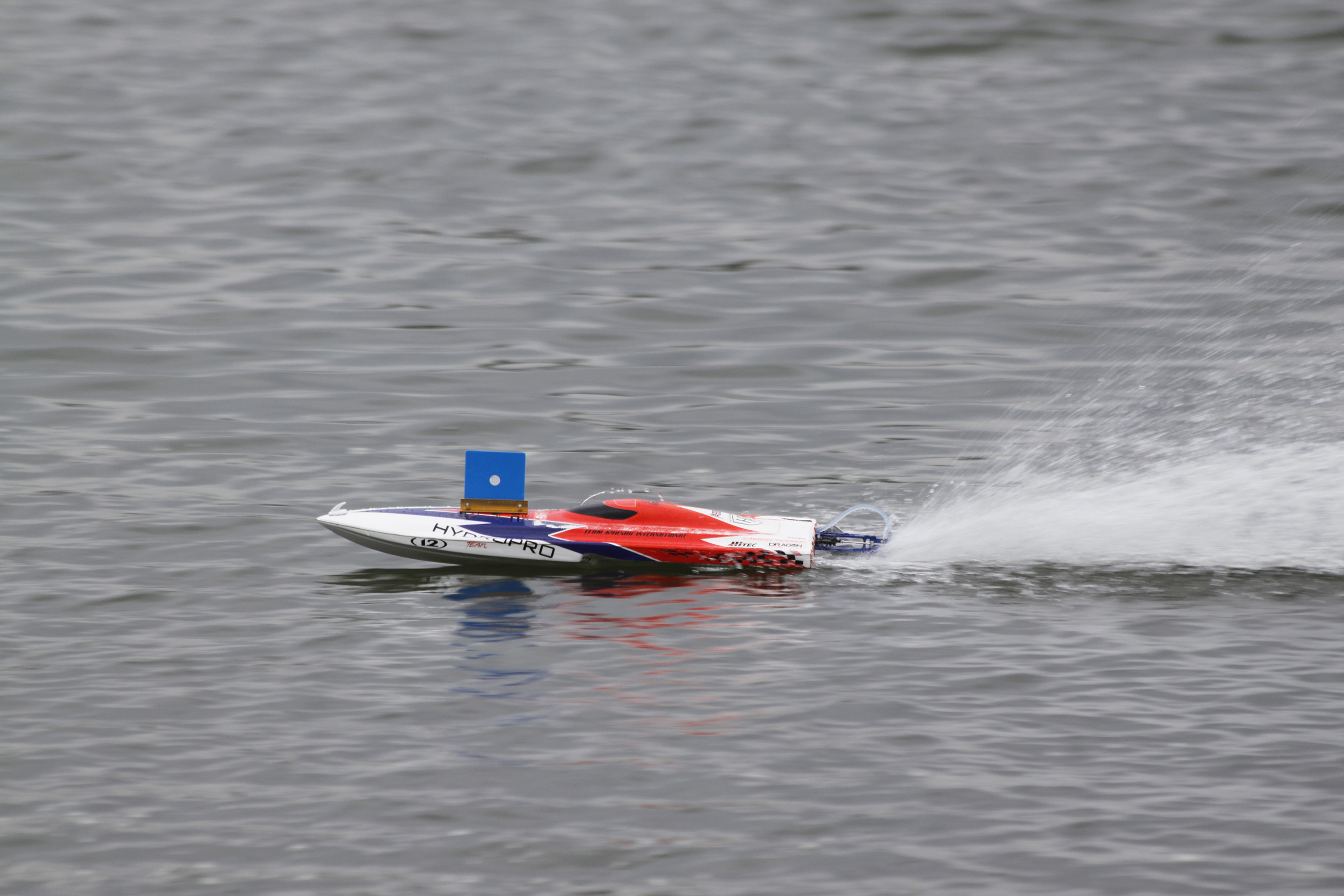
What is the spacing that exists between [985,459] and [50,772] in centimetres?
1314

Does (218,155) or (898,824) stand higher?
(218,155)

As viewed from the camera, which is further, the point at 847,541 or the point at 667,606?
the point at 847,541

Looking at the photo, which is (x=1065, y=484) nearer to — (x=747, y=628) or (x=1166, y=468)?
(x=1166, y=468)

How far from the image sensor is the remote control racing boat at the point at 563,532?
16188 mm

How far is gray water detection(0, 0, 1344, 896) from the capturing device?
1114 cm

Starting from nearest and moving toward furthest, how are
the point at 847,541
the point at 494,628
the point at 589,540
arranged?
the point at 494,628 → the point at 589,540 → the point at 847,541

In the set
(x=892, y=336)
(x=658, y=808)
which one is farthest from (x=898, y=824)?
(x=892, y=336)

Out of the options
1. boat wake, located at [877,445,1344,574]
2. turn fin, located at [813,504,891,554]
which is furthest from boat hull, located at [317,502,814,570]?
boat wake, located at [877,445,1344,574]

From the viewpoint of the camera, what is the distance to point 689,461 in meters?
20.2

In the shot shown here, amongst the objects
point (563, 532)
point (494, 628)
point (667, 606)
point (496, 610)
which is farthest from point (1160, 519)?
point (494, 628)

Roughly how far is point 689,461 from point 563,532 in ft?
14.0

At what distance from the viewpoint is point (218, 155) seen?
115 feet

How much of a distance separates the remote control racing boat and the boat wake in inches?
62.2

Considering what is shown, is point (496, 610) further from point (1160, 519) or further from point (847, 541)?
point (1160, 519)
